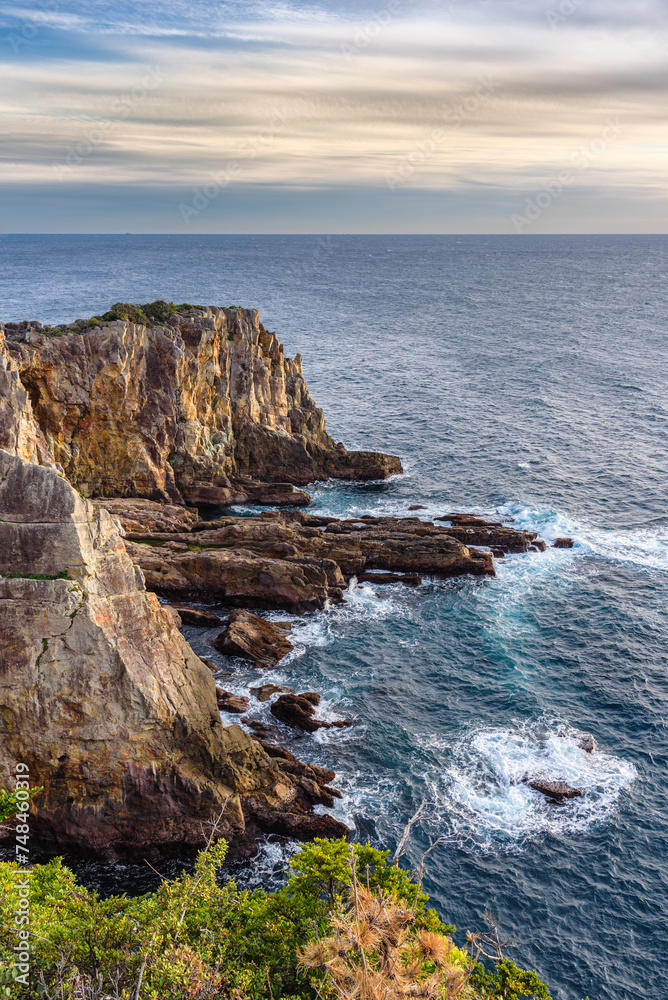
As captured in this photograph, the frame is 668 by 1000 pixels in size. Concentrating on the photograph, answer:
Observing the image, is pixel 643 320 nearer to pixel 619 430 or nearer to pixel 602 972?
pixel 619 430

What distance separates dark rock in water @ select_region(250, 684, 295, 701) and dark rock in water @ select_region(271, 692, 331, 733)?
1.25 metres

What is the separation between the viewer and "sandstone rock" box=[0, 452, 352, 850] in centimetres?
3512

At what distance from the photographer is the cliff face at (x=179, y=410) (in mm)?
66062

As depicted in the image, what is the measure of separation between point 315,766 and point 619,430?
76222mm

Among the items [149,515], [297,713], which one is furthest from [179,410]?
[297,713]

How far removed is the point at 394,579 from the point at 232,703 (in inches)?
827

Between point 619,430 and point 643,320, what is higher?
point 643,320

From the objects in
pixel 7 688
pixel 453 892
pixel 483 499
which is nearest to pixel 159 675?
pixel 7 688

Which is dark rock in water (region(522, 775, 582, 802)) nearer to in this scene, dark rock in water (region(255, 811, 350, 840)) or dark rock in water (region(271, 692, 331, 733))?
dark rock in water (region(255, 811, 350, 840))

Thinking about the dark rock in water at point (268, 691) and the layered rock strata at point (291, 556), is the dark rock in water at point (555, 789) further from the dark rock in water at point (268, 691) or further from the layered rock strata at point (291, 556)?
the layered rock strata at point (291, 556)

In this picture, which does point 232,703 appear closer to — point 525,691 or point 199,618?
point 199,618

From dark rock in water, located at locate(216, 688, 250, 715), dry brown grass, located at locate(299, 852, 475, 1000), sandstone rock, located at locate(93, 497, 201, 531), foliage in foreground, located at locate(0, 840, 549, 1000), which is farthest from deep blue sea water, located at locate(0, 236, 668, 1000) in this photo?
dry brown grass, located at locate(299, 852, 475, 1000)

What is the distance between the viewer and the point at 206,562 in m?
59.2

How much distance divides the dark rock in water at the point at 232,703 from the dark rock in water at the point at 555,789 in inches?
687
